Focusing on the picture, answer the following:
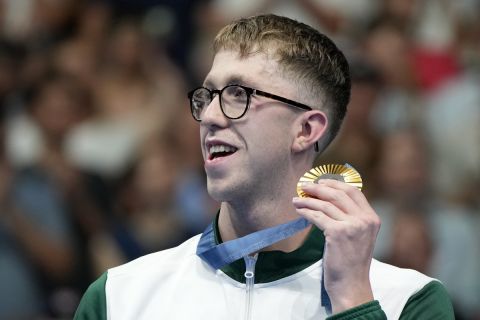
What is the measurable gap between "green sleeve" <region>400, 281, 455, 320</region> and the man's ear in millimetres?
566

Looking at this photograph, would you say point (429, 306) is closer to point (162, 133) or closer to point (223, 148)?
point (223, 148)

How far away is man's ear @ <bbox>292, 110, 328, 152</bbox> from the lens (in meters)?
3.07

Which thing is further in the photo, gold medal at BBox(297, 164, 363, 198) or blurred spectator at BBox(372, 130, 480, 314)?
blurred spectator at BBox(372, 130, 480, 314)

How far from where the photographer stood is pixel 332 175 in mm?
2869

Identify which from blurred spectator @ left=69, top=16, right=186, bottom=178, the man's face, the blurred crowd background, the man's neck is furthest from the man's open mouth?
blurred spectator @ left=69, top=16, right=186, bottom=178

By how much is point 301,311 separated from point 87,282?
11.1ft

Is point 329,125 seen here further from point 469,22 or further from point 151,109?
point 469,22

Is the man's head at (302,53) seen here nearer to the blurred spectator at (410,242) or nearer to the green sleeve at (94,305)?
the green sleeve at (94,305)

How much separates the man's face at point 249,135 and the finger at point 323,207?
0.82ft

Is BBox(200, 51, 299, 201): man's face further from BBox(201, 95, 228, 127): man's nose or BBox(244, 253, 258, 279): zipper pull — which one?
BBox(244, 253, 258, 279): zipper pull

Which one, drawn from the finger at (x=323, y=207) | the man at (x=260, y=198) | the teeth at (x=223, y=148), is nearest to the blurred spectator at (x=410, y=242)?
the man at (x=260, y=198)

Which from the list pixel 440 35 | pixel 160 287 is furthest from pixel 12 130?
pixel 160 287

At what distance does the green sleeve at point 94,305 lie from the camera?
3080 millimetres

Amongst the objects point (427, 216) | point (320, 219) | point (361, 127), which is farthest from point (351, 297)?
point (361, 127)
